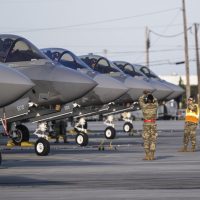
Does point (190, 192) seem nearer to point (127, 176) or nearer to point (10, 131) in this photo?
point (127, 176)

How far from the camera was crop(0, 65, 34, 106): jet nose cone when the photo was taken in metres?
20.3

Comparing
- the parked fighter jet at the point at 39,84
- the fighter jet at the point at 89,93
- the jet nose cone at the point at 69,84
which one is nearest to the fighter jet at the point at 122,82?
the fighter jet at the point at 89,93

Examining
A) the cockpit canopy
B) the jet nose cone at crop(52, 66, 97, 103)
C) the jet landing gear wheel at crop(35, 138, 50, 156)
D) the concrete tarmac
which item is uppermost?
the cockpit canopy

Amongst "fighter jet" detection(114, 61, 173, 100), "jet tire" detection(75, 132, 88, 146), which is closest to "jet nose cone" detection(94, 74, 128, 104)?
"jet tire" detection(75, 132, 88, 146)

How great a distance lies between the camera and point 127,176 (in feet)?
59.6

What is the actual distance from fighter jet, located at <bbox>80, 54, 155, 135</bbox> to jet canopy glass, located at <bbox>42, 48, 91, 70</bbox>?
4.86 metres

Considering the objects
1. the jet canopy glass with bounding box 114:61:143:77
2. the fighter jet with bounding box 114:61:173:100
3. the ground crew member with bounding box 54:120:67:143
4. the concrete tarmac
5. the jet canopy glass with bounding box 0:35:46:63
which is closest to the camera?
the concrete tarmac

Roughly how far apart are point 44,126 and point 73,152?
209cm

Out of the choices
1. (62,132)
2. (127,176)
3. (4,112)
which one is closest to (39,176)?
(127,176)

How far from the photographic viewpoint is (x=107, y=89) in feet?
106

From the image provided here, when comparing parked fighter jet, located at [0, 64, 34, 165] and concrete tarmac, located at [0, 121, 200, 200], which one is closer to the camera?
concrete tarmac, located at [0, 121, 200, 200]

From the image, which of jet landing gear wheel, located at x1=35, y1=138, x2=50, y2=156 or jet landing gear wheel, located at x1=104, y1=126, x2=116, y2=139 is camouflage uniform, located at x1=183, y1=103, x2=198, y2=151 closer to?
jet landing gear wheel, located at x1=35, y1=138, x2=50, y2=156

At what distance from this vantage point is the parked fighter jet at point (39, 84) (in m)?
24.7

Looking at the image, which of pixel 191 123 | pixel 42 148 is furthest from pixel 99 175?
pixel 191 123
